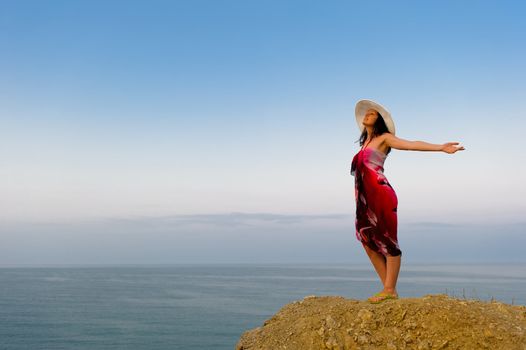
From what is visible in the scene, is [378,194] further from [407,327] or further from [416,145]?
[407,327]

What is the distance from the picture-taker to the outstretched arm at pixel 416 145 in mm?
7242

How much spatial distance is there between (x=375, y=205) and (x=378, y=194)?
19 centimetres

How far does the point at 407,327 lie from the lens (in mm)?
6789

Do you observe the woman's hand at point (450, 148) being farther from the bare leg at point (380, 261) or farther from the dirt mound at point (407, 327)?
the dirt mound at point (407, 327)

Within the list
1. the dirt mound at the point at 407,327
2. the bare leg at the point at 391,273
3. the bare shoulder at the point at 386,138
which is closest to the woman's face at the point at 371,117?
the bare shoulder at the point at 386,138

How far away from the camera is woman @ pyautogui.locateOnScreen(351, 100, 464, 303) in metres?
7.88

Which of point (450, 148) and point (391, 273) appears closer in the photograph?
point (450, 148)

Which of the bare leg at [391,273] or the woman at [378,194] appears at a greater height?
the woman at [378,194]

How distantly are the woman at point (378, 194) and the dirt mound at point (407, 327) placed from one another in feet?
1.90

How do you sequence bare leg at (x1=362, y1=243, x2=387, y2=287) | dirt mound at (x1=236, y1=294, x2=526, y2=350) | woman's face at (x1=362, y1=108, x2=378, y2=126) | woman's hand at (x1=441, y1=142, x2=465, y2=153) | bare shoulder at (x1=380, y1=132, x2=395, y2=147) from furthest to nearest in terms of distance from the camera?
woman's face at (x1=362, y1=108, x2=378, y2=126) → bare leg at (x1=362, y1=243, x2=387, y2=287) → bare shoulder at (x1=380, y1=132, x2=395, y2=147) → woman's hand at (x1=441, y1=142, x2=465, y2=153) → dirt mound at (x1=236, y1=294, x2=526, y2=350)

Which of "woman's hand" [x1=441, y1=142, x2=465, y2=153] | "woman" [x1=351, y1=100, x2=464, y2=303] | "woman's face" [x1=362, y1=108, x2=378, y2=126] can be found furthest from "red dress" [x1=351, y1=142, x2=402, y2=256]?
"woman's hand" [x1=441, y1=142, x2=465, y2=153]

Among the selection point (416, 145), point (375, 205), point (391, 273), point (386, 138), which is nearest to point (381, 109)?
point (386, 138)

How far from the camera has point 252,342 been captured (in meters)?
8.03

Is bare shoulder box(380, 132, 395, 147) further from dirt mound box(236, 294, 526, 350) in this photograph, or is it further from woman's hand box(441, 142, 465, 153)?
dirt mound box(236, 294, 526, 350)
